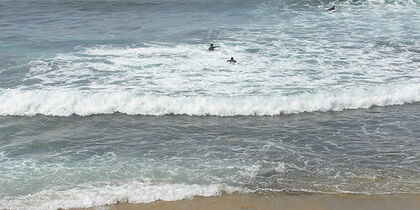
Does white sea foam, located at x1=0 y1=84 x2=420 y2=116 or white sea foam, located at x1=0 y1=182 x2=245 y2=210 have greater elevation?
white sea foam, located at x1=0 y1=182 x2=245 y2=210

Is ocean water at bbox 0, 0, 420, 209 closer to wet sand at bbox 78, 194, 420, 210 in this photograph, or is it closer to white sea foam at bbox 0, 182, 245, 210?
white sea foam at bbox 0, 182, 245, 210

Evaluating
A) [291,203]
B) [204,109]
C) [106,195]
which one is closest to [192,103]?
[204,109]

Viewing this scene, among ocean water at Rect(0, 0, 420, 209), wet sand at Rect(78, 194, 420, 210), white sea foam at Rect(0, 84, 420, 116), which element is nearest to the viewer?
wet sand at Rect(78, 194, 420, 210)

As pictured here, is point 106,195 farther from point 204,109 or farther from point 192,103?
point 192,103

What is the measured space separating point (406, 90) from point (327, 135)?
14.3 feet

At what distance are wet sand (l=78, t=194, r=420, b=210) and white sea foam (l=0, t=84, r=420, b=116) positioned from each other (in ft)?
15.9

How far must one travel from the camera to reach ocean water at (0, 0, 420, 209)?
32.8ft

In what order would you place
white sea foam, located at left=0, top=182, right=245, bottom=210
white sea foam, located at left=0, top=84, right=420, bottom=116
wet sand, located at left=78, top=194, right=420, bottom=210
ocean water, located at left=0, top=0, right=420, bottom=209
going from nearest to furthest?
wet sand, located at left=78, top=194, right=420, bottom=210 → white sea foam, located at left=0, top=182, right=245, bottom=210 → ocean water, located at left=0, top=0, right=420, bottom=209 → white sea foam, located at left=0, top=84, right=420, bottom=116

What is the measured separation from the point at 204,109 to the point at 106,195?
205 inches

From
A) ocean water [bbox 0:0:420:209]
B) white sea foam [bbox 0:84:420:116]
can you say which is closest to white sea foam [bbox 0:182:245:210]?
ocean water [bbox 0:0:420:209]

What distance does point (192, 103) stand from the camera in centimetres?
1428

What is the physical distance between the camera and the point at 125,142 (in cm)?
1199

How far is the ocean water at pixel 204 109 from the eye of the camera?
9984 millimetres

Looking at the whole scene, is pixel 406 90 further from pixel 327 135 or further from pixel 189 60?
pixel 189 60
